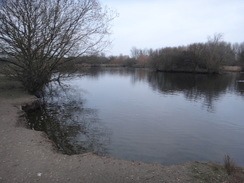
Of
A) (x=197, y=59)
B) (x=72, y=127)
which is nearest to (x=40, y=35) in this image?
(x=72, y=127)

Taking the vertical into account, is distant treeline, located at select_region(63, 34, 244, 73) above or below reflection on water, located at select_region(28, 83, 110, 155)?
above

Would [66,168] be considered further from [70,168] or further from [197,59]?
[197,59]

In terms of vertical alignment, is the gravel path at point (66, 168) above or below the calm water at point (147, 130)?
above

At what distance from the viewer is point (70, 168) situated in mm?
5727

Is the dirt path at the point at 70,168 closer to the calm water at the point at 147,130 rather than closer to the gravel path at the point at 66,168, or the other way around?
the gravel path at the point at 66,168

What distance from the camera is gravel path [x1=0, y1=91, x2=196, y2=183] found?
523 centimetres

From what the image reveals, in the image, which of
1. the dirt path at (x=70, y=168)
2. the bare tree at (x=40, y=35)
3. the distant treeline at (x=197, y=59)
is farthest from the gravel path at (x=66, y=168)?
the distant treeline at (x=197, y=59)

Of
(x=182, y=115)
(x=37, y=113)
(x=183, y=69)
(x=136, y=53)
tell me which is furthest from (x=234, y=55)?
(x=37, y=113)

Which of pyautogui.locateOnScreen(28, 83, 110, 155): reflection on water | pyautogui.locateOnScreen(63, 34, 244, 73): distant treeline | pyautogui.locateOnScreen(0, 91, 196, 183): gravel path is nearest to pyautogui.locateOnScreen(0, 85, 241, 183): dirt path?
pyautogui.locateOnScreen(0, 91, 196, 183): gravel path

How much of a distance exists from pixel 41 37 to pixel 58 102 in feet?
19.0

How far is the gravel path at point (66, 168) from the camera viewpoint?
523cm

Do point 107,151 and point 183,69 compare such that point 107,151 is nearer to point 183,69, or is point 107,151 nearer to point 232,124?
point 232,124

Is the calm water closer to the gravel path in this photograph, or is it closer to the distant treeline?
the gravel path

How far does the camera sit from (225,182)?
528 cm
